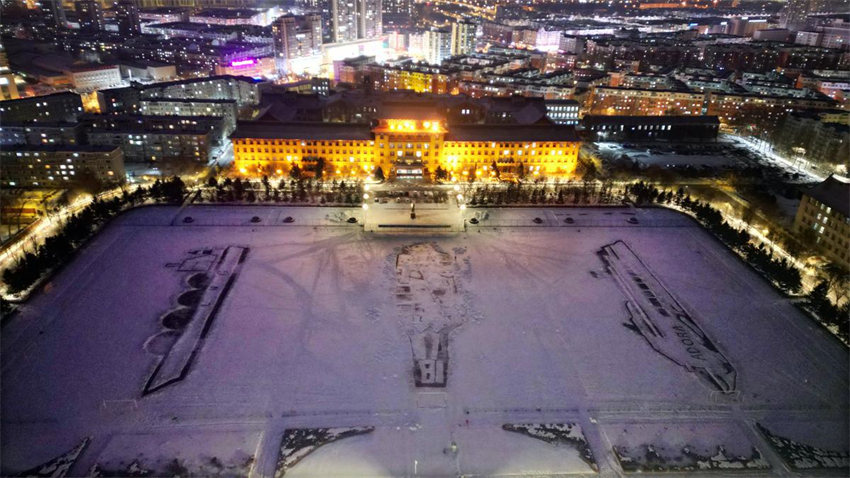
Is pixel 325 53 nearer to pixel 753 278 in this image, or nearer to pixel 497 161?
pixel 497 161

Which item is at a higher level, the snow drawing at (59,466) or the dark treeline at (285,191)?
the dark treeline at (285,191)

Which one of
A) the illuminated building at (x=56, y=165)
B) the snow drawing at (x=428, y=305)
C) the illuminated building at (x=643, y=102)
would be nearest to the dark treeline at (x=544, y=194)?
the snow drawing at (x=428, y=305)

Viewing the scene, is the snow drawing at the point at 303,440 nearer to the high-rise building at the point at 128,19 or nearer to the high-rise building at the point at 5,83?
the high-rise building at the point at 5,83

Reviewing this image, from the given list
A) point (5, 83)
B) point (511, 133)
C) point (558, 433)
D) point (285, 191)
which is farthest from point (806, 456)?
point (5, 83)

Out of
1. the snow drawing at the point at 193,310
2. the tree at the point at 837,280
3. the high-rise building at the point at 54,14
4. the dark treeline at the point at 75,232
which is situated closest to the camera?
the snow drawing at the point at 193,310

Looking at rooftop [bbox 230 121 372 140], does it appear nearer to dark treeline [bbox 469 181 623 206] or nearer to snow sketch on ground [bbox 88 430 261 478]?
dark treeline [bbox 469 181 623 206]

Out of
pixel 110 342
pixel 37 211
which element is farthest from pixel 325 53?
pixel 110 342
